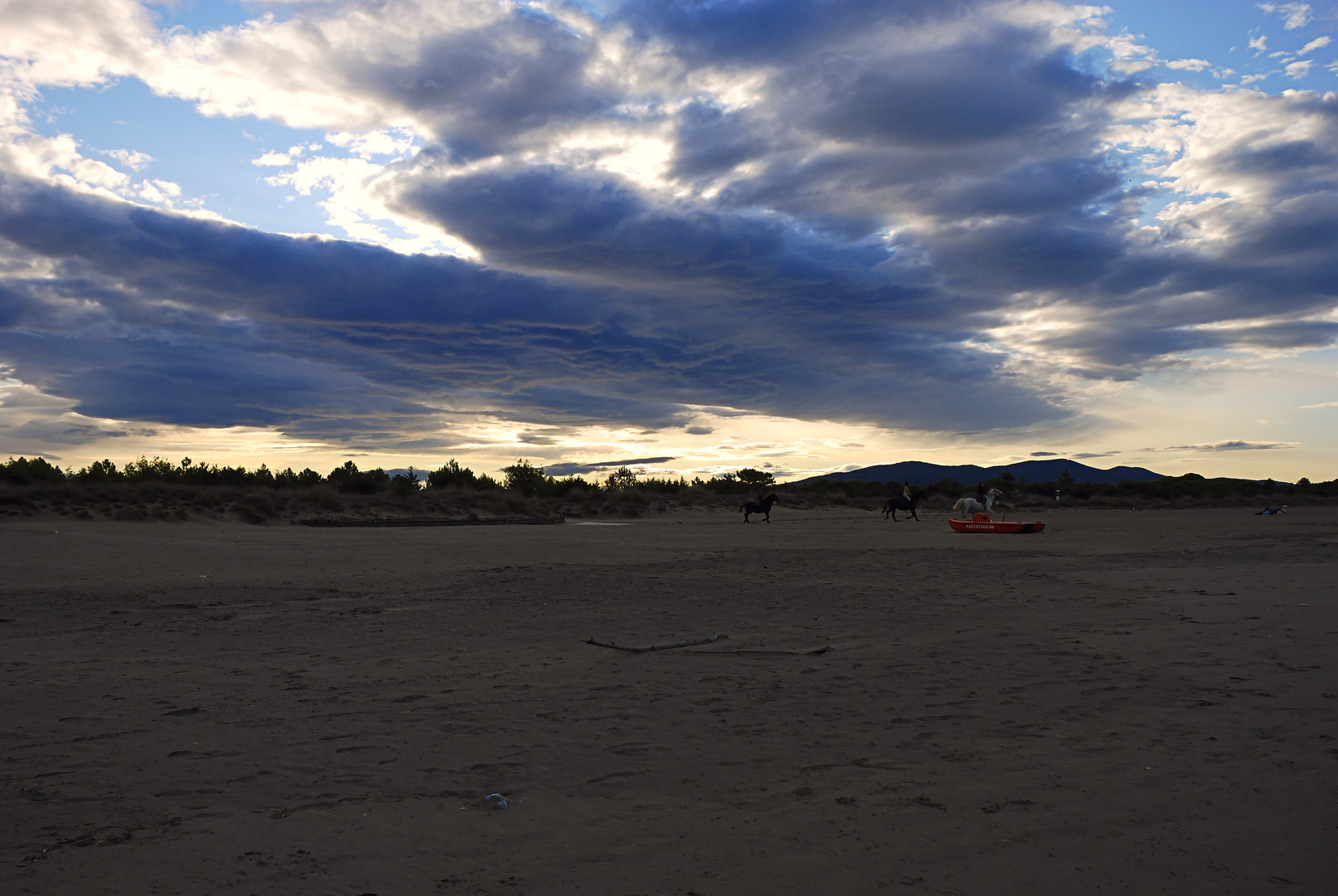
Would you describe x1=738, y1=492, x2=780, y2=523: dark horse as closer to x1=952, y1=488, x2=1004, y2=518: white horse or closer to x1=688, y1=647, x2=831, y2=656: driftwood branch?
x1=952, y1=488, x2=1004, y2=518: white horse

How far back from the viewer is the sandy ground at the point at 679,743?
3.76 metres

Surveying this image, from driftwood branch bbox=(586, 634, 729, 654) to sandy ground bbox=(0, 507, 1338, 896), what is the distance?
0.17 m

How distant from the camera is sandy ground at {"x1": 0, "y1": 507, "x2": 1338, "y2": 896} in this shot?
3.76 meters

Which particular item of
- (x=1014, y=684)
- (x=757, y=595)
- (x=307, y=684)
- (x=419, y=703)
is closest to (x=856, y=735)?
(x=1014, y=684)

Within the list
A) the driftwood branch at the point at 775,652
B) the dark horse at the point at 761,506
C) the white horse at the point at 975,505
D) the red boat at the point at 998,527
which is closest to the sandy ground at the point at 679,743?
the driftwood branch at the point at 775,652

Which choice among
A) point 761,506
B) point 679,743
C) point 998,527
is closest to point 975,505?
point 998,527

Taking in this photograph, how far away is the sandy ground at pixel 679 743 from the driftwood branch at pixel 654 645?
0.54 ft

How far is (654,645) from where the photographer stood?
877cm

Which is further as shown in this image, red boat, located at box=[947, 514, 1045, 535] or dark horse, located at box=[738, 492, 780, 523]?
dark horse, located at box=[738, 492, 780, 523]

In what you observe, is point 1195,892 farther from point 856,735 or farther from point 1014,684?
point 1014,684

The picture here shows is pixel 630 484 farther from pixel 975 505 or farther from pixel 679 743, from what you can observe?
pixel 679 743

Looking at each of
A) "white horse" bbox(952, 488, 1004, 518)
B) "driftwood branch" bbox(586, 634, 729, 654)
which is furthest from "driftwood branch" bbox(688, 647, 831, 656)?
"white horse" bbox(952, 488, 1004, 518)

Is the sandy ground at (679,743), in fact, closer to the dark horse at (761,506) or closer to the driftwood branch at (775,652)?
the driftwood branch at (775,652)

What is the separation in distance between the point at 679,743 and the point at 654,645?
10.6 feet
